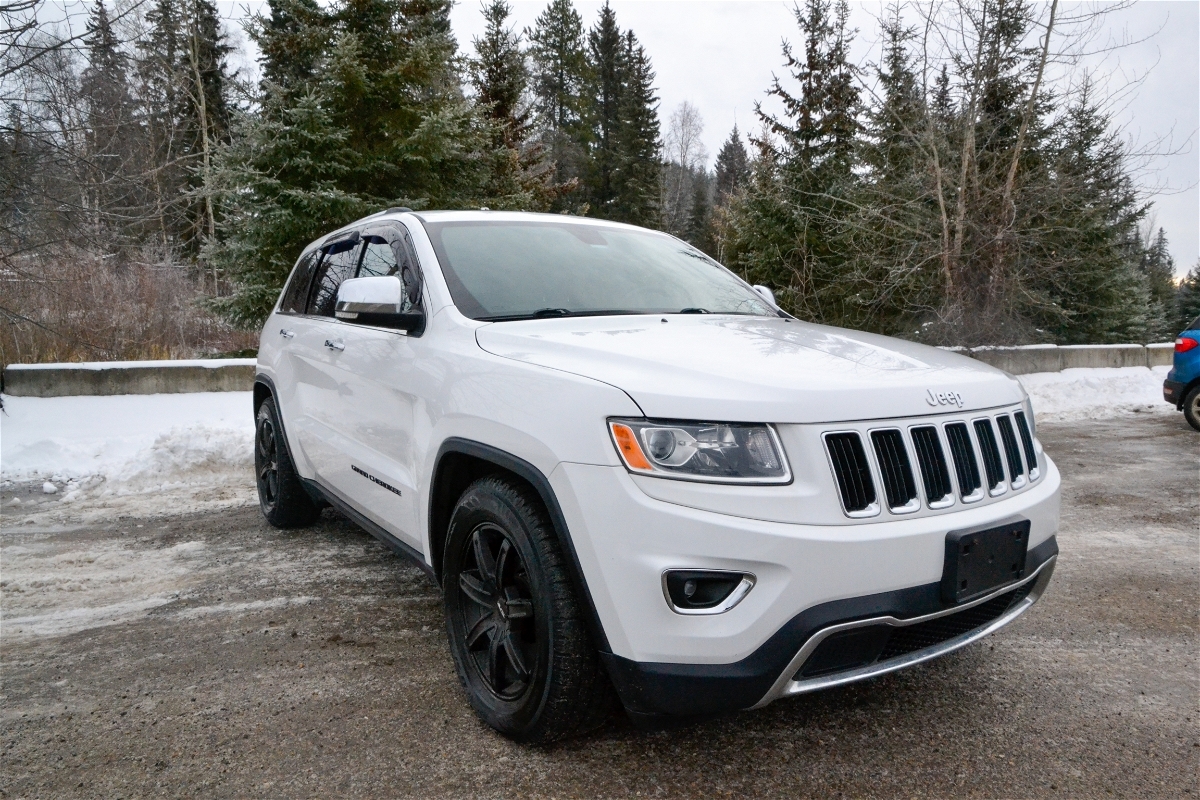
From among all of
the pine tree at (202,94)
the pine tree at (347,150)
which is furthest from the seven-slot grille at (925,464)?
the pine tree at (202,94)

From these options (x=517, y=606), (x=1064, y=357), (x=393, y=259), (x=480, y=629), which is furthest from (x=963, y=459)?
(x=1064, y=357)

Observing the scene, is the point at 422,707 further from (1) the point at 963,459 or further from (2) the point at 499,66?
(2) the point at 499,66

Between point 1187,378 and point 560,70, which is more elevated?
point 560,70

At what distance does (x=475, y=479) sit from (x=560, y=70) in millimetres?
39933

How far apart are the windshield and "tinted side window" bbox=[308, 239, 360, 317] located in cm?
85

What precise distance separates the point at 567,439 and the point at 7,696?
7.91 ft

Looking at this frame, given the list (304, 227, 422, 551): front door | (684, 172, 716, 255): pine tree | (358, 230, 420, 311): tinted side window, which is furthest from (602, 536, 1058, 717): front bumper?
(684, 172, 716, 255): pine tree

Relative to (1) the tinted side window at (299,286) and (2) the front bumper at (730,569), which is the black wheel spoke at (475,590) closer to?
(2) the front bumper at (730,569)

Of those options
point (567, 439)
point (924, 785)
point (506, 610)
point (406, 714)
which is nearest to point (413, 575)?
point (406, 714)

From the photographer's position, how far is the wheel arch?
2.20 metres

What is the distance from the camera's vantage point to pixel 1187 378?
29.8 feet

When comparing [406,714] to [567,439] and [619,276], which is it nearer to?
[567,439]

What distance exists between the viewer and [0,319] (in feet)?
28.1

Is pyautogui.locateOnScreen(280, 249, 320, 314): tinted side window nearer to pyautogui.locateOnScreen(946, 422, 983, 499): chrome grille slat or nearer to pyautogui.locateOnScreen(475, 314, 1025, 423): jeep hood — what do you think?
pyautogui.locateOnScreen(475, 314, 1025, 423): jeep hood
